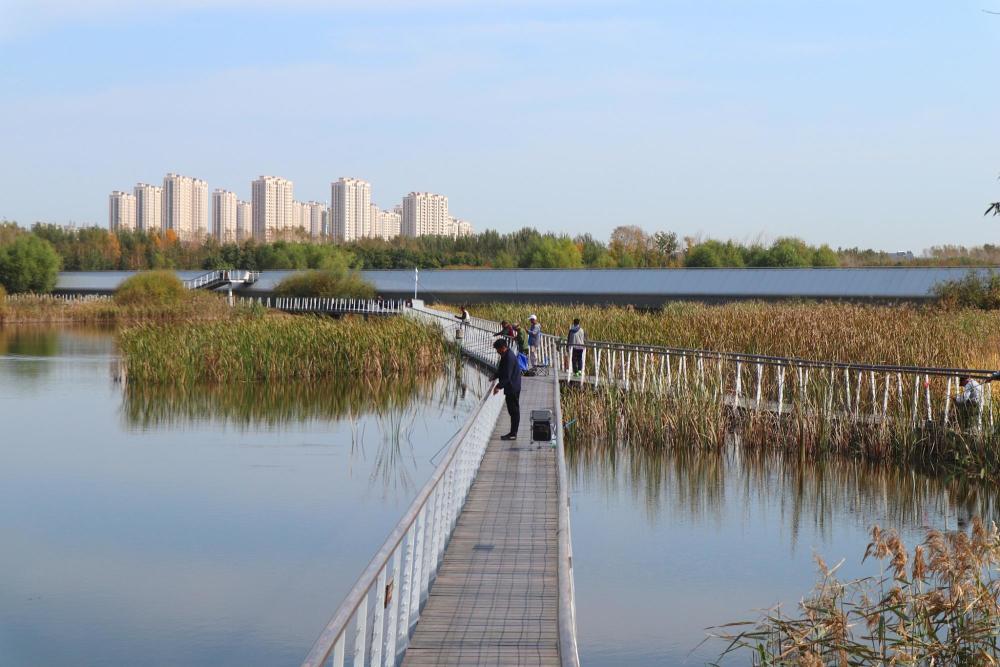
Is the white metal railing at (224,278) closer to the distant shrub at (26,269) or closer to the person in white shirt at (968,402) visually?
the distant shrub at (26,269)

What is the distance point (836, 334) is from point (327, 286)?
133 ft

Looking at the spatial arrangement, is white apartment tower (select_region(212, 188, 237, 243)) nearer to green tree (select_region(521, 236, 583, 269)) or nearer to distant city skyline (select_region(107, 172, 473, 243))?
distant city skyline (select_region(107, 172, 473, 243))

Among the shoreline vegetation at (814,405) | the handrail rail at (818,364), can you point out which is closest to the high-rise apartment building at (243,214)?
the shoreline vegetation at (814,405)

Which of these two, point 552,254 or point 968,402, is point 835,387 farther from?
point 552,254

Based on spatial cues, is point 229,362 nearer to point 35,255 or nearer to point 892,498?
point 892,498

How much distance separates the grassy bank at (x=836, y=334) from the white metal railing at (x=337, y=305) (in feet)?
77.4

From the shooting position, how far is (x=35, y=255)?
69000mm

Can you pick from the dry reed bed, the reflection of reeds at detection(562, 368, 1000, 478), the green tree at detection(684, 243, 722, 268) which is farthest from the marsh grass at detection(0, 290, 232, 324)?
the reflection of reeds at detection(562, 368, 1000, 478)

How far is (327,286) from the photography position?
5828 cm

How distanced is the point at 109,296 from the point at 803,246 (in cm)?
4080

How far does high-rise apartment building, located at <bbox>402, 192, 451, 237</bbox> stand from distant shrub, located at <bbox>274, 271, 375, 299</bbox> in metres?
116

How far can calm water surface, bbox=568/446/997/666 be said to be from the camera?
29.7 feet

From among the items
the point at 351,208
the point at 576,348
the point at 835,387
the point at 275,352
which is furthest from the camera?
the point at 351,208

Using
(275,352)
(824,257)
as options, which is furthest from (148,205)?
(275,352)
